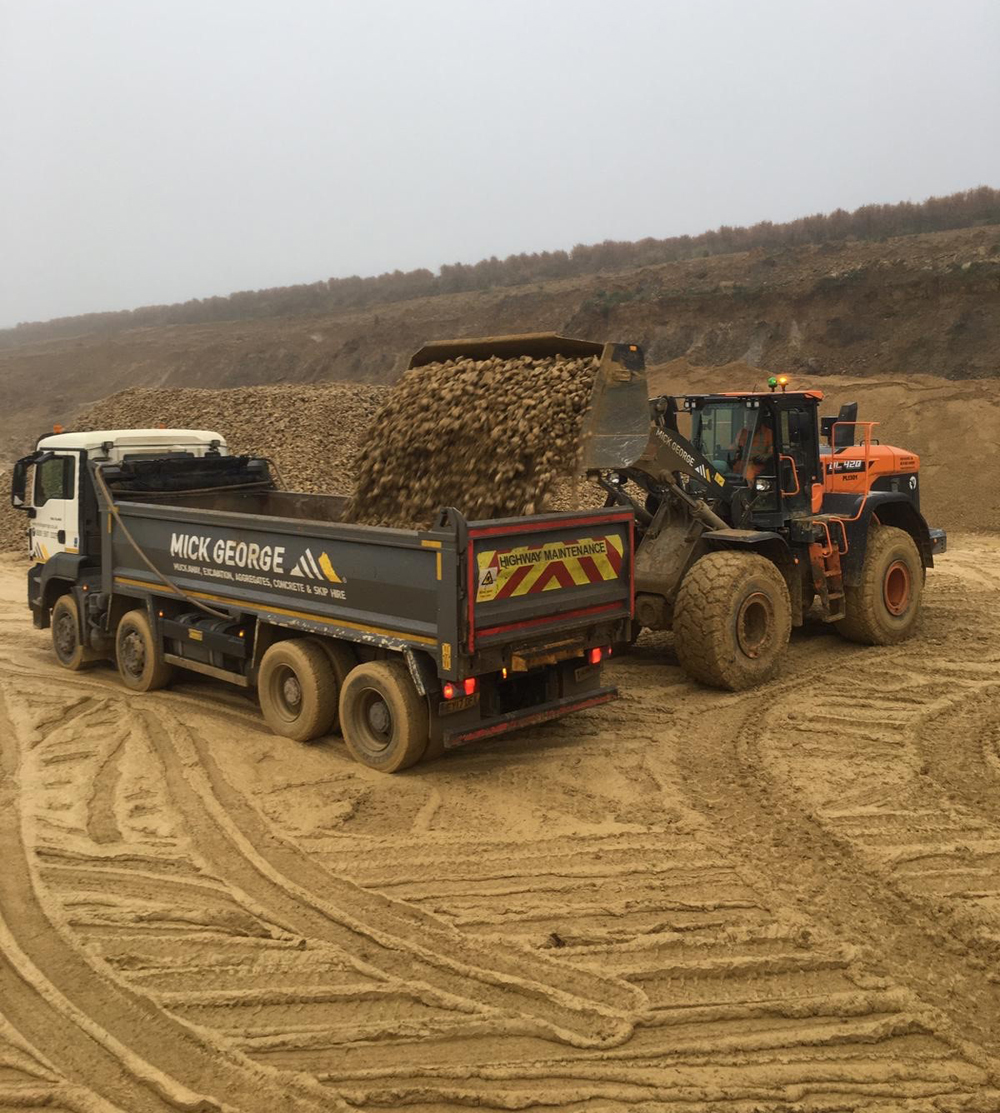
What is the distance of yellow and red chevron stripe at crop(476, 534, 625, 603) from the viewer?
21.1ft

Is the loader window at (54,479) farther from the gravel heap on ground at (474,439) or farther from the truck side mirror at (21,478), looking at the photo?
the gravel heap on ground at (474,439)

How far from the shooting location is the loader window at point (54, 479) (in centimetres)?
965

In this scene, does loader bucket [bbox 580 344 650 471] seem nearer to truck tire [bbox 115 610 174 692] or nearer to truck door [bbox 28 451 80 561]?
truck tire [bbox 115 610 174 692]

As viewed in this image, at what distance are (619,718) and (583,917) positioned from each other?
3.25 metres

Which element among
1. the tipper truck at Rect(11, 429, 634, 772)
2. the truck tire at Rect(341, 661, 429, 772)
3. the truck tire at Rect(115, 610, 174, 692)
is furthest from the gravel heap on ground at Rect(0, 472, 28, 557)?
the truck tire at Rect(341, 661, 429, 772)

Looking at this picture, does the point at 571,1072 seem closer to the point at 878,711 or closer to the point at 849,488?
the point at 878,711

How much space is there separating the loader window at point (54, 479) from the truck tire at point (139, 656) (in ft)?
4.80

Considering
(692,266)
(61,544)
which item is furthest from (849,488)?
(692,266)

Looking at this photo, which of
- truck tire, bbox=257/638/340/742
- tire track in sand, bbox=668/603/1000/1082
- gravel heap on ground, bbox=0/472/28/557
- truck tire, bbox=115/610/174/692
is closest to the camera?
tire track in sand, bbox=668/603/1000/1082

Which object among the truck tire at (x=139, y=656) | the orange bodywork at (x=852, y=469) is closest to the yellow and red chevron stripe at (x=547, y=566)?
the truck tire at (x=139, y=656)

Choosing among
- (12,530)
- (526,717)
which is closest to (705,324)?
(12,530)

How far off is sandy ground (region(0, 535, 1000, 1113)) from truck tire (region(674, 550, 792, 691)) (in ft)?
1.76

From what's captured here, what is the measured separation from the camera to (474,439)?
25.4ft

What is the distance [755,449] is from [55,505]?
6634 mm
